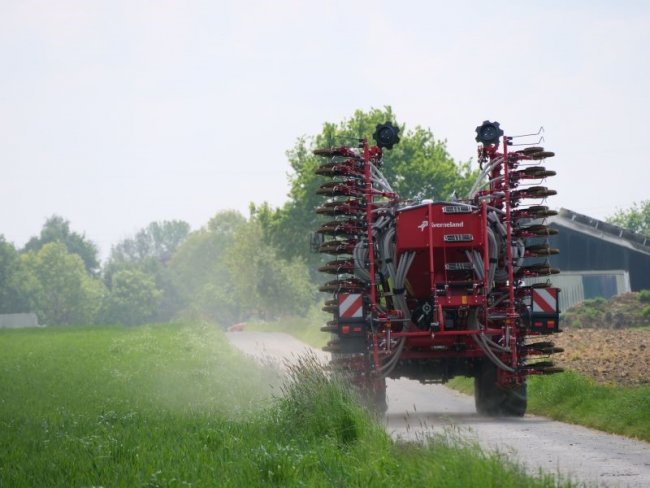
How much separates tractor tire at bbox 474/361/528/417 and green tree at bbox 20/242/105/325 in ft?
445

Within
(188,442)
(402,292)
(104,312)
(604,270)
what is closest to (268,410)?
(188,442)

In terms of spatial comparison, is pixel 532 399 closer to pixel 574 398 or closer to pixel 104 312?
pixel 574 398

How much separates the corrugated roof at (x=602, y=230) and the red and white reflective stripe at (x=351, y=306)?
42771mm

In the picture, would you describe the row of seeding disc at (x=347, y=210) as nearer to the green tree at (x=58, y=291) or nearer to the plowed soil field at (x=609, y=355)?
the plowed soil field at (x=609, y=355)

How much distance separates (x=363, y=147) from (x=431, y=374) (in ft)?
13.1

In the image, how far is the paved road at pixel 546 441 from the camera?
11.2 metres

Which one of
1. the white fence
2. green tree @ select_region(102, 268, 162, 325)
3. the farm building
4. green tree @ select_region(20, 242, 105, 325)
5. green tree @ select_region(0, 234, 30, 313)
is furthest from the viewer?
green tree @ select_region(102, 268, 162, 325)

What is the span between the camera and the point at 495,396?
730 inches

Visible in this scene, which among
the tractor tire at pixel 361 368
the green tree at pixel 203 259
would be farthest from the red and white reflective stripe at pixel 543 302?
the green tree at pixel 203 259

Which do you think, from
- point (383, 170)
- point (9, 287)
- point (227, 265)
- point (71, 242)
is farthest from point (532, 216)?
point (71, 242)

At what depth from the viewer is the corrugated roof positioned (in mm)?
59344

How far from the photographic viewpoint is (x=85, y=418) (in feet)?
53.9

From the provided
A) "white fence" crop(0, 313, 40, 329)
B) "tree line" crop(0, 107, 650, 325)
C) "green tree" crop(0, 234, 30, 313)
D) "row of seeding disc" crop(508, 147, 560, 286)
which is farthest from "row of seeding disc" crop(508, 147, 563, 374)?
"green tree" crop(0, 234, 30, 313)

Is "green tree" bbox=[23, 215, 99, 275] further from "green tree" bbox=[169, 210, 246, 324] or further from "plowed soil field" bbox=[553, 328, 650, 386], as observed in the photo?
"plowed soil field" bbox=[553, 328, 650, 386]
